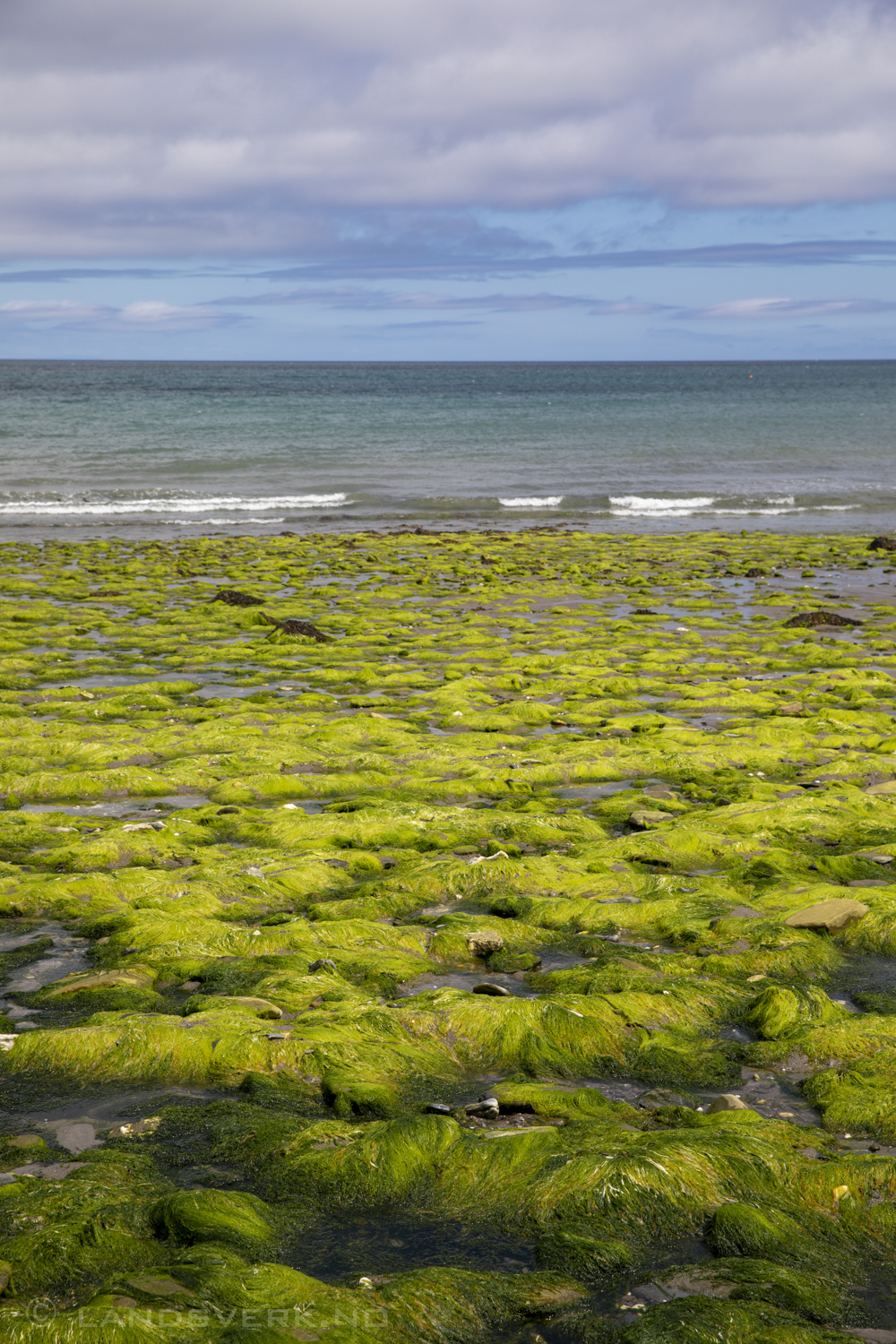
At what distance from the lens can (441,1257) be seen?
3404 millimetres

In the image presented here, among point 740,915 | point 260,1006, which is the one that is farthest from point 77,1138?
point 740,915

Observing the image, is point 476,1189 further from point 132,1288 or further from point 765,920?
point 765,920

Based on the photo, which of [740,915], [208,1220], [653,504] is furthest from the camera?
[653,504]

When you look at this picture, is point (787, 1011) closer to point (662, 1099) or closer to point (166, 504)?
A: point (662, 1099)

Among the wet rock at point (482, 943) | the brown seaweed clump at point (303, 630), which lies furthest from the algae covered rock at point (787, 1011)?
the brown seaweed clump at point (303, 630)

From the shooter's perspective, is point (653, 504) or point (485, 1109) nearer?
point (485, 1109)

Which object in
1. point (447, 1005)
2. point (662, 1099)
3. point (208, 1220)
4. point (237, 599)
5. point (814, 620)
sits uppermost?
point (237, 599)

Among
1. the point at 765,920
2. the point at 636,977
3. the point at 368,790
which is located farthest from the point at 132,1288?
the point at 368,790

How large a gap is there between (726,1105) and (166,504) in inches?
1214

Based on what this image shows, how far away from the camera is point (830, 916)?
613 cm

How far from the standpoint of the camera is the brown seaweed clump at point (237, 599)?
1710cm

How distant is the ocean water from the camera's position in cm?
3089

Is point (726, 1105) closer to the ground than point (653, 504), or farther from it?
closer to the ground

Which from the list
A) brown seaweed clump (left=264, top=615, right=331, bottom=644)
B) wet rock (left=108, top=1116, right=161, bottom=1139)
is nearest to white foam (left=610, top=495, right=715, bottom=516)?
brown seaweed clump (left=264, top=615, right=331, bottom=644)
